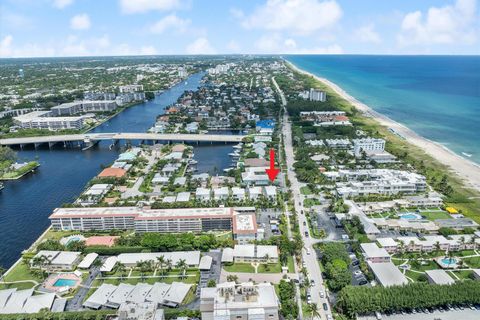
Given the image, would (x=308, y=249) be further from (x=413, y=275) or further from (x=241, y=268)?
(x=413, y=275)

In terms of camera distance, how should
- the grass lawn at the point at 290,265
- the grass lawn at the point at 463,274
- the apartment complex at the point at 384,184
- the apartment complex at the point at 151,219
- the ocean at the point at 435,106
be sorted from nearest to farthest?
the grass lawn at the point at 463,274 < the grass lawn at the point at 290,265 < the apartment complex at the point at 151,219 < the apartment complex at the point at 384,184 < the ocean at the point at 435,106

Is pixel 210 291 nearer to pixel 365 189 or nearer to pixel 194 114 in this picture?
pixel 365 189

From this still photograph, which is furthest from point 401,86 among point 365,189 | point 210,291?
point 210,291

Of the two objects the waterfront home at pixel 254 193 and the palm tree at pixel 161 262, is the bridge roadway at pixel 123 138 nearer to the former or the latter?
the waterfront home at pixel 254 193

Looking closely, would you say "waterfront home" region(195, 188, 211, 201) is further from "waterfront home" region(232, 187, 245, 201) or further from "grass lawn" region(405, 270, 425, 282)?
"grass lawn" region(405, 270, 425, 282)

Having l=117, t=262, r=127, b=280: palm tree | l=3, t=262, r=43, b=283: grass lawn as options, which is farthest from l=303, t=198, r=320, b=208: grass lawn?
l=3, t=262, r=43, b=283: grass lawn

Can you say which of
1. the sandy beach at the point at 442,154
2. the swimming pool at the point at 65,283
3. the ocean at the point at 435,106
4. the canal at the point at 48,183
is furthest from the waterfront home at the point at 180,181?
the ocean at the point at 435,106
